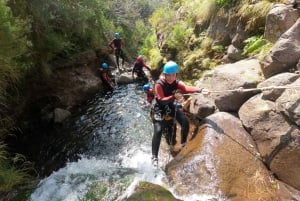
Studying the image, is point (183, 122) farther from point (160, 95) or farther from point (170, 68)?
point (170, 68)

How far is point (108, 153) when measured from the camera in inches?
297

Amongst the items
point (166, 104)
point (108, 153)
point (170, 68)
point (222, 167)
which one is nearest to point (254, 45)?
point (170, 68)

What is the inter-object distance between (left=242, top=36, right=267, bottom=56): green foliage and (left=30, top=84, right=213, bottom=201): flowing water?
3221mm

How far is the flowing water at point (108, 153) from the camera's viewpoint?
4943 millimetres

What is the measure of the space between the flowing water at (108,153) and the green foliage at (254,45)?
10.6ft

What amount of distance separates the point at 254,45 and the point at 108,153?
4556 millimetres

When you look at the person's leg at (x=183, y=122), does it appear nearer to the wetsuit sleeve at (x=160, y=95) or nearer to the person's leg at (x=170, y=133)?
the person's leg at (x=170, y=133)

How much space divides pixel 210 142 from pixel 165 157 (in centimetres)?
148

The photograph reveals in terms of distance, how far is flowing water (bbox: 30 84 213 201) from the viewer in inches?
195

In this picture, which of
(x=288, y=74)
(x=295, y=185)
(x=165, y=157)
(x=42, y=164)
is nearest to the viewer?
(x=295, y=185)

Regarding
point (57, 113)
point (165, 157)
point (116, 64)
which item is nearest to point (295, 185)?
point (165, 157)

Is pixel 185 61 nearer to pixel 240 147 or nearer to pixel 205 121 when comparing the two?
pixel 205 121

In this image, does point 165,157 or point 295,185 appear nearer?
point 295,185

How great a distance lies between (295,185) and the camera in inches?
172
